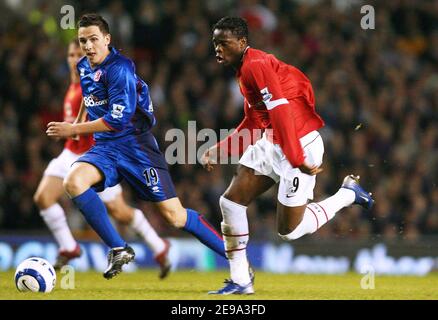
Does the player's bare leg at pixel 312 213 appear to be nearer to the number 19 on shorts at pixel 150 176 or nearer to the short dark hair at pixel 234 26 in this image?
the number 19 on shorts at pixel 150 176

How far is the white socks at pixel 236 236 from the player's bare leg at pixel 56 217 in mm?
2488

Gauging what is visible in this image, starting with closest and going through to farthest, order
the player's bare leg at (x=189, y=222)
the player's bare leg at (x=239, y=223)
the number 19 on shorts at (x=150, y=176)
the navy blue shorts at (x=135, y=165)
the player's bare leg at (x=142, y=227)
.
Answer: the player's bare leg at (x=239, y=223)
the navy blue shorts at (x=135, y=165)
the number 19 on shorts at (x=150, y=176)
the player's bare leg at (x=189, y=222)
the player's bare leg at (x=142, y=227)

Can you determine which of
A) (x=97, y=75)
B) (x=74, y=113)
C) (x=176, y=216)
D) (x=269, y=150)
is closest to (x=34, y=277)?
(x=176, y=216)

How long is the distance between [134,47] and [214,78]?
1.29 meters

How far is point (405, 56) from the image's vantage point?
13.8 metres

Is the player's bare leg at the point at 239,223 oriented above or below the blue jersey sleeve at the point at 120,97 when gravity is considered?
below


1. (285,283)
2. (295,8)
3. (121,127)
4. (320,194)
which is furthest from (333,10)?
(121,127)

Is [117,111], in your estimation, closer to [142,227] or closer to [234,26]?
[234,26]

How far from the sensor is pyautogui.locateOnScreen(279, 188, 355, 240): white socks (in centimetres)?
698

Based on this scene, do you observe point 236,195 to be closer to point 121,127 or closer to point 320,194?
point 121,127

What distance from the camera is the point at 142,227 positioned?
891 centimetres

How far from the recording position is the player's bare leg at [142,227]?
8828 millimetres

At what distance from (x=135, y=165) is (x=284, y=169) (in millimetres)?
1159

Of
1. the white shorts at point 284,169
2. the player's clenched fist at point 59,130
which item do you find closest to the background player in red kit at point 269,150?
the white shorts at point 284,169
